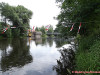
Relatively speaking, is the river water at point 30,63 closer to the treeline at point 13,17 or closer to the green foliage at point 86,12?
the green foliage at point 86,12

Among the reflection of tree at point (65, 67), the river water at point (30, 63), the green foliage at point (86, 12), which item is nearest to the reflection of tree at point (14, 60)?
the river water at point (30, 63)

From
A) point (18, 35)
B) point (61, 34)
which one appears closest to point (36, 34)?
point (18, 35)

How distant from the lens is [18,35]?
51375 mm

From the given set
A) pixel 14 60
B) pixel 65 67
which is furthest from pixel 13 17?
pixel 65 67

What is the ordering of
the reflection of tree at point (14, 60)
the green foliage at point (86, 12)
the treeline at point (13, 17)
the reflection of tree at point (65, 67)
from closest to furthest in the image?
the reflection of tree at point (65, 67) → the green foliage at point (86, 12) → the reflection of tree at point (14, 60) → the treeline at point (13, 17)

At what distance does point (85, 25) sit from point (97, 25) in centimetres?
96

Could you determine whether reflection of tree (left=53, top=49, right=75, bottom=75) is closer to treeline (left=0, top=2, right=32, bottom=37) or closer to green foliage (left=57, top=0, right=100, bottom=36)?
green foliage (left=57, top=0, right=100, bottom=36)

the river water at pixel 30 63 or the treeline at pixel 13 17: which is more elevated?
the treeline at pixel 13 17

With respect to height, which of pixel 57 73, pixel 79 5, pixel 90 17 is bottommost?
pixel 57 73

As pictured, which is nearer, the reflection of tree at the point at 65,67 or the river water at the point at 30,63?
the reflection of tree at the point at 65,67

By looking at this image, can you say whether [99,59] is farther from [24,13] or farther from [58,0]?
[24,13]

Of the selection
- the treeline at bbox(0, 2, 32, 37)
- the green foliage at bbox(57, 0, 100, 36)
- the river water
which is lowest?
the river water

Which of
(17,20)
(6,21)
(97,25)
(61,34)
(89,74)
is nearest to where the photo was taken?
(89,74)

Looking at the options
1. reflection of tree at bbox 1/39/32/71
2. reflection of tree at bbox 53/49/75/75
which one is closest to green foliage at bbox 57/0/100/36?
reflection of tree at bbox 53/49/75/75
